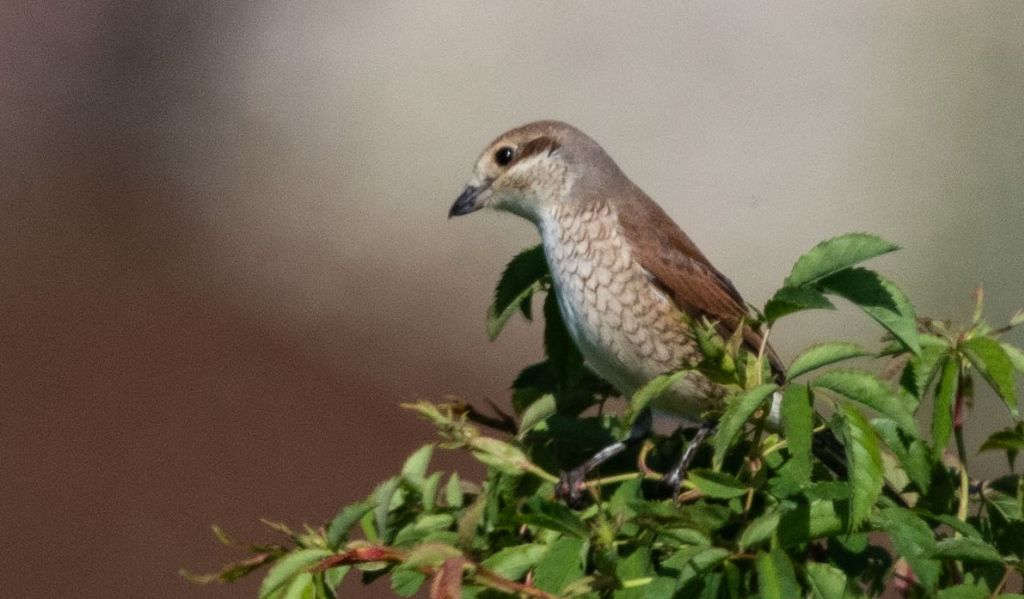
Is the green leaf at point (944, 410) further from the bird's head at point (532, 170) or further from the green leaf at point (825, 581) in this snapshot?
the bird's head at point (532, 170)

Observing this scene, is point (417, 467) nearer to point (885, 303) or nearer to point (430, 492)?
point (430, 492)

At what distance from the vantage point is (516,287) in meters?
3.09

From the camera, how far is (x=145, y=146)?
33.6ft

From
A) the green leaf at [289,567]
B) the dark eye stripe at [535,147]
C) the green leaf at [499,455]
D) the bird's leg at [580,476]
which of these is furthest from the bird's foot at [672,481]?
the dark eye stripe at [535,147]

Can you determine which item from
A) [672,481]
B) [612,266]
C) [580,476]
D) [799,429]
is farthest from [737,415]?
[612,266]

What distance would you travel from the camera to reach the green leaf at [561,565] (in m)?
2.20

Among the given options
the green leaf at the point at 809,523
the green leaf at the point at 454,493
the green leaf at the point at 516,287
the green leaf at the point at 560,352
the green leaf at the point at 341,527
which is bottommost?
the green leaf at the point at 809,523

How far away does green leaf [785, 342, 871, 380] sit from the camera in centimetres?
218

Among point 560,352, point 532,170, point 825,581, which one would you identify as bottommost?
point 825,581

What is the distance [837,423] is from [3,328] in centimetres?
666

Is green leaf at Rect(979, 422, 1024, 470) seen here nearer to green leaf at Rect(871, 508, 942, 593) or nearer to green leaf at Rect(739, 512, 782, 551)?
green leaf at Rect(871, 508, 942, 593)

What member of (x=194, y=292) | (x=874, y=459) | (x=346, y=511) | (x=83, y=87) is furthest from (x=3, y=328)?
(x=874, y=459)

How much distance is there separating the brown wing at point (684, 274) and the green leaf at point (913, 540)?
1187 millimetres

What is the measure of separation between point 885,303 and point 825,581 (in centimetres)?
39
